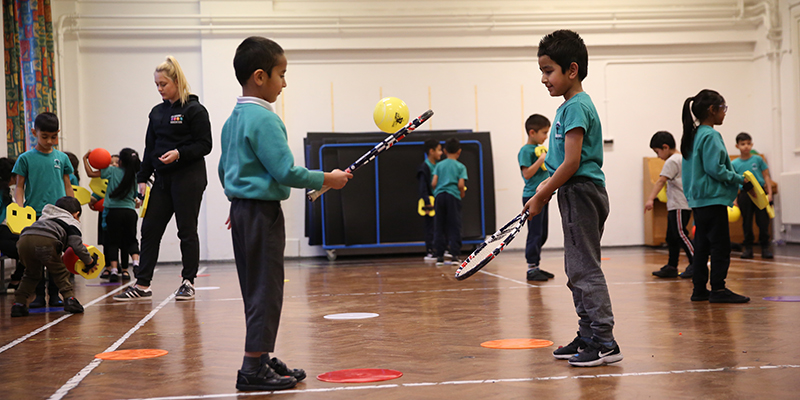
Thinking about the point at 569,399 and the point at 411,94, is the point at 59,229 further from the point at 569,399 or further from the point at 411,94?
the point at 411,94

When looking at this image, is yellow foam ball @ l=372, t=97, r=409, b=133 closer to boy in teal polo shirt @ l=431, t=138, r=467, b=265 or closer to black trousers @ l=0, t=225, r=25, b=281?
black trousers @ l=0, t=225, r=25, b=281

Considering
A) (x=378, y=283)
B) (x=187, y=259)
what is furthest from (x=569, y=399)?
(x=378, y=283)

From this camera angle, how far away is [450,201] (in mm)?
9055

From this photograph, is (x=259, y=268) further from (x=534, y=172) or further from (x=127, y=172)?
(x=127, y=172)

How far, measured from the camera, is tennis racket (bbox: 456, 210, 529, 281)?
2.89m

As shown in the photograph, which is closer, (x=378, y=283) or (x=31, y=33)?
(x=378, y=283)

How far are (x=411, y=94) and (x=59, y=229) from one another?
7640 mm

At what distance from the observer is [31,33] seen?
9.44 metres

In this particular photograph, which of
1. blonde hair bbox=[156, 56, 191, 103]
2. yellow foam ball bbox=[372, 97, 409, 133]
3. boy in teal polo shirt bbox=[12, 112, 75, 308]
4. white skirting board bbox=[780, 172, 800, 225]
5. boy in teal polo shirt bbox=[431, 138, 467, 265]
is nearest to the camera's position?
yellow foam ball bbox=[372, 97, 409, 133]

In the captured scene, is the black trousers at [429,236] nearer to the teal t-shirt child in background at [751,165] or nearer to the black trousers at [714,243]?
the teal t-shirt child in background at [751,165]

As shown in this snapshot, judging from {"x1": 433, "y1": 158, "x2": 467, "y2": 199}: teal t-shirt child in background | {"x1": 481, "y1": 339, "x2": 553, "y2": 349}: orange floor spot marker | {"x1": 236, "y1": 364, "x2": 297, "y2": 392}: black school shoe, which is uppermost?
{"x1": 433, "y1": 158, "x2": 467, "y2": 199}: teal t-shirt child in background

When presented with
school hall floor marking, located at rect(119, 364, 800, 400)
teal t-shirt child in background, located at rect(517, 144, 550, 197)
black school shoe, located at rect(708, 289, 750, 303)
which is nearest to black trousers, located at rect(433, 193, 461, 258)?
teal t-shirt child in background, located at rect(517, 144, 550, 197)

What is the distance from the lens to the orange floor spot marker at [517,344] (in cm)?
340

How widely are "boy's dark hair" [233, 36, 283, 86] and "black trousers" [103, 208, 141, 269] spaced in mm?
5741
